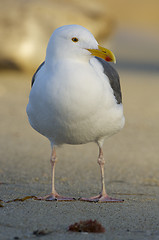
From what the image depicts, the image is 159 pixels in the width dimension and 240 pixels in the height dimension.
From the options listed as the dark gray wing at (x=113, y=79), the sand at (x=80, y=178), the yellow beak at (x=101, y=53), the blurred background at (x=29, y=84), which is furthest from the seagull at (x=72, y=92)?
the blurred background at (x=29, y=84)

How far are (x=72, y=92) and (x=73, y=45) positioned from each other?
422 mm

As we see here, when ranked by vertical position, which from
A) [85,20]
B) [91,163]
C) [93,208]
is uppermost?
[85,20]

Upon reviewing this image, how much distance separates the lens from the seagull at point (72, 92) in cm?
385

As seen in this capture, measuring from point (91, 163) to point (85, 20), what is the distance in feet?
29.6

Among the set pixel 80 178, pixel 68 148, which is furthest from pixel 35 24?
pixel 80 178

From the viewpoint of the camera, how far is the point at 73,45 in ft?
13.0

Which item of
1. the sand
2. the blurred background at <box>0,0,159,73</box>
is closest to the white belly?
the sand

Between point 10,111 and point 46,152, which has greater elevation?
point 10,111

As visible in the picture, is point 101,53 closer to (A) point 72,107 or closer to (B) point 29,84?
(A) point 72,107

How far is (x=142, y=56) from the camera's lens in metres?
23.0

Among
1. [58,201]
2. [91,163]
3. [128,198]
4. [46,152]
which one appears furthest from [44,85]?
[46,152]

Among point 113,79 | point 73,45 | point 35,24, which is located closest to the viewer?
point 73,45

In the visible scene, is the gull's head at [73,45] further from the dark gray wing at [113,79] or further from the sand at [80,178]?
the sand at [80,178]

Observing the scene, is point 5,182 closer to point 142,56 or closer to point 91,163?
point 91,163
